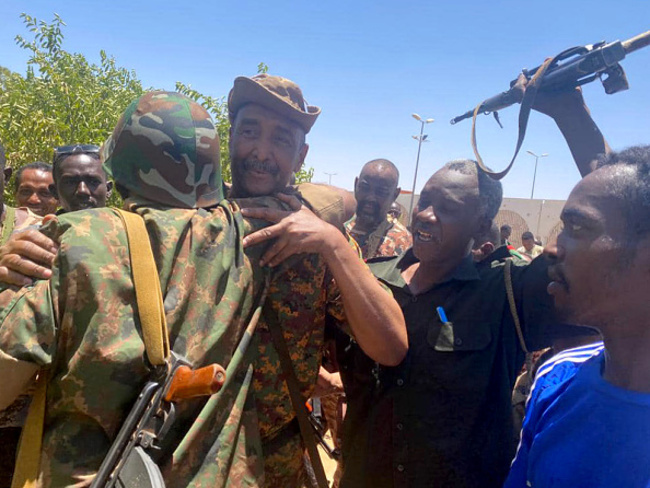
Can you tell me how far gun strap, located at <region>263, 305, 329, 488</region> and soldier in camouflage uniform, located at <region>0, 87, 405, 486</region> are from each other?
45mm

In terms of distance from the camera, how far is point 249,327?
5.15ft

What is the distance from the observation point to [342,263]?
5.49 feet

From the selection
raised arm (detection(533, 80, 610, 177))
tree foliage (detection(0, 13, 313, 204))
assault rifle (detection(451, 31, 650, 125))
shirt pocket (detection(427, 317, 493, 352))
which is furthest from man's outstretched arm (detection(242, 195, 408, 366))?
tree foliage (detection(0, 13, 313, 204))

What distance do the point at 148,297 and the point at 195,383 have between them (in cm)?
26

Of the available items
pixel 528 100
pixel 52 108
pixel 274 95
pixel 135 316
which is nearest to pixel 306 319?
pixel 135 316

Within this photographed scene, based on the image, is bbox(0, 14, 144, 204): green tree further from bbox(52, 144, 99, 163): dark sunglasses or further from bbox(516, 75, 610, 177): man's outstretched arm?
bbox(516, 75, 610, 177): man's outstretched arm

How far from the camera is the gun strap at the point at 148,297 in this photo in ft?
4.18

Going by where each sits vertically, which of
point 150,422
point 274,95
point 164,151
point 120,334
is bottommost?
point 150,422

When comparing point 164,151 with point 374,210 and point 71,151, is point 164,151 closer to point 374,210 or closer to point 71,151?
point 71,151

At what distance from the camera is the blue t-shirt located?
1.26m

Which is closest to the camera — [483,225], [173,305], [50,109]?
[173,305]

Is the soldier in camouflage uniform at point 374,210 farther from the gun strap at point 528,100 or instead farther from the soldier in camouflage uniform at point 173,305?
the soldier in camouflage uniform at point 173,305

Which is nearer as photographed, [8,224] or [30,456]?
[30,456]

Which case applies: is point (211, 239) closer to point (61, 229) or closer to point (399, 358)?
point (61, 229)
